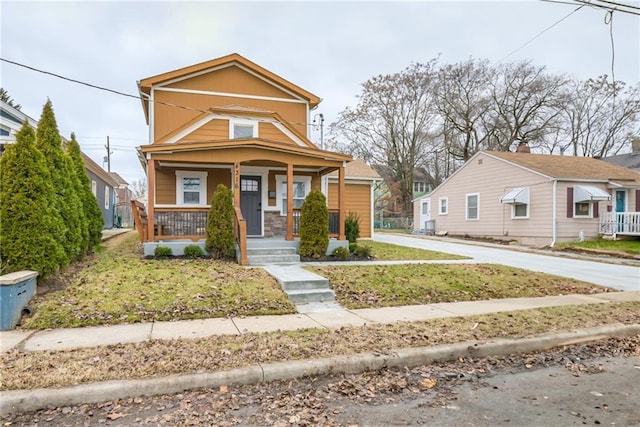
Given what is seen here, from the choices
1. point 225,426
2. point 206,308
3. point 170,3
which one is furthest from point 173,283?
point 170,3

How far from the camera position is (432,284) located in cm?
774

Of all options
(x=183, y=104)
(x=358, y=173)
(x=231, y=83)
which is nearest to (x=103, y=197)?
(x=183, y=104)

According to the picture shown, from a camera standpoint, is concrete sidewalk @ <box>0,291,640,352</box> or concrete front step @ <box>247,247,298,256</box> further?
concrete front step @ <box>247,247,298,256</box>

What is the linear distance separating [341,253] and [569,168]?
48.1 feet

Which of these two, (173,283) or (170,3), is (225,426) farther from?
(170,3)

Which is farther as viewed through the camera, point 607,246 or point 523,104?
point 523,104

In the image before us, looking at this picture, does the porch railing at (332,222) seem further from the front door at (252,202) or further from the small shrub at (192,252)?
the small shrub at (192,252)

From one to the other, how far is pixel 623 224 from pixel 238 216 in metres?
16.8

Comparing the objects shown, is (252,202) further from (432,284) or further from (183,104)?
(432,284)

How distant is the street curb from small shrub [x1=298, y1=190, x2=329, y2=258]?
6030 mm

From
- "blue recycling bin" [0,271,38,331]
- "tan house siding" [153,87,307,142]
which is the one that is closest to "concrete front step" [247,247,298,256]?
"blue recycling bin" [0,271,38,331]

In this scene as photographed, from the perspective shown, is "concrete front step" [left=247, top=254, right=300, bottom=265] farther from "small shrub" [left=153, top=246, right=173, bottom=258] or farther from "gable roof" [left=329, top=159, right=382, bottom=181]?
"gable roof" [left=329, top=159, right=382, bottom=181]

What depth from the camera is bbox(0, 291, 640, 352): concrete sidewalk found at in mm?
4387

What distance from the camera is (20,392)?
Result: 3078 mm
